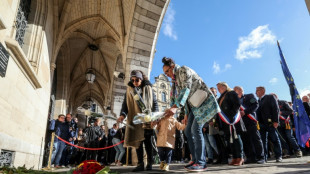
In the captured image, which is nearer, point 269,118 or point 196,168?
point 196,168

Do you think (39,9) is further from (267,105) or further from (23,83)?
(267,105)

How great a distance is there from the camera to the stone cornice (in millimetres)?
3736

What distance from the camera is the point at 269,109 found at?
15.5ft

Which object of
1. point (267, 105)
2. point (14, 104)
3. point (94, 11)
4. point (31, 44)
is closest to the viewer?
point (14, 104)

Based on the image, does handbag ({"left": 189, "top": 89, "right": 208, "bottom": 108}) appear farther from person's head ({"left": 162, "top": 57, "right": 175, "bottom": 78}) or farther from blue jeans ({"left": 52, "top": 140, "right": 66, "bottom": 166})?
blue jeans ({"left": 52, "top": 140, "right": 66, "bottom": 166})

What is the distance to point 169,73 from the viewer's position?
3227mm

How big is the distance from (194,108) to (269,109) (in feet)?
8.91

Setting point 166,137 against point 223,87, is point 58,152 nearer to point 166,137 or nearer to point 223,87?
point 166,137

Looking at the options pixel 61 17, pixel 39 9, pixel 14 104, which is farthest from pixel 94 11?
pixel 14 104

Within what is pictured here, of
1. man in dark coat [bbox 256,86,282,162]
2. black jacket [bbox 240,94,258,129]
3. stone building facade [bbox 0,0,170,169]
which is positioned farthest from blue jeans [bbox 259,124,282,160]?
stone building facade [bbox 0,0,170,169]

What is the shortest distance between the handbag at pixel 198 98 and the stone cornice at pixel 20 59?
335 cm

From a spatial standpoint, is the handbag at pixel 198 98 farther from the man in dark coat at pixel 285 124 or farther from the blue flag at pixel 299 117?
the man in dark coat at pixel 285 124

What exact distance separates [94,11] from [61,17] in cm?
162

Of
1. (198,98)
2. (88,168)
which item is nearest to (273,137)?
(198,98)
